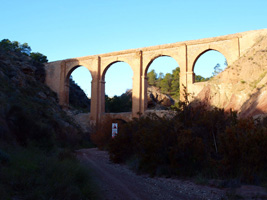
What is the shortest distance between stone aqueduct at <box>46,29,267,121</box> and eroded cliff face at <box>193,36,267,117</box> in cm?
213

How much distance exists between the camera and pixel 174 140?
7.18 m

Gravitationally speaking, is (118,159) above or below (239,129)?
below

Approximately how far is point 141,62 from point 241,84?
1045 cm

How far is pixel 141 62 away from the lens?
76.9 feet

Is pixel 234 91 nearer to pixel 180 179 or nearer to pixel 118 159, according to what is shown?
pixel 118 159

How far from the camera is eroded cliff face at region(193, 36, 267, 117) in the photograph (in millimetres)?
12812

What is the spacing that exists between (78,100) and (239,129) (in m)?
32.2

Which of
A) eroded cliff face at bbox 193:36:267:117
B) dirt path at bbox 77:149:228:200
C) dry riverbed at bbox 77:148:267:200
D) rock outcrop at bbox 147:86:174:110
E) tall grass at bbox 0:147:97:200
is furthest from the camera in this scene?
rock outcrop at bbox 147:86:174:110

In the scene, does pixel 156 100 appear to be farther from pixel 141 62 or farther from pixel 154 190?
pixel 154 190

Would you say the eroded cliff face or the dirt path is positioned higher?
the eroded cliff face

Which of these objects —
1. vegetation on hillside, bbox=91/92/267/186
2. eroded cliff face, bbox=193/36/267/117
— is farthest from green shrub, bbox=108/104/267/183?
eroded cliff face, bbox=193/36/267/117

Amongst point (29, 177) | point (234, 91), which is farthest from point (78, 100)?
point (29, 177)

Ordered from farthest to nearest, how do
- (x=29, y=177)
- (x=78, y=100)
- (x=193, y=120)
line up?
1. (x=78, y=100)
2. (x=193, y=120)
3. (x=29, y=177)

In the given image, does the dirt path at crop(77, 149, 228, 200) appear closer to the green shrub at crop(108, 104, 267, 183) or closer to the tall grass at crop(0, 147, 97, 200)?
the tall grass at crop(0, 147, 97, 200)
